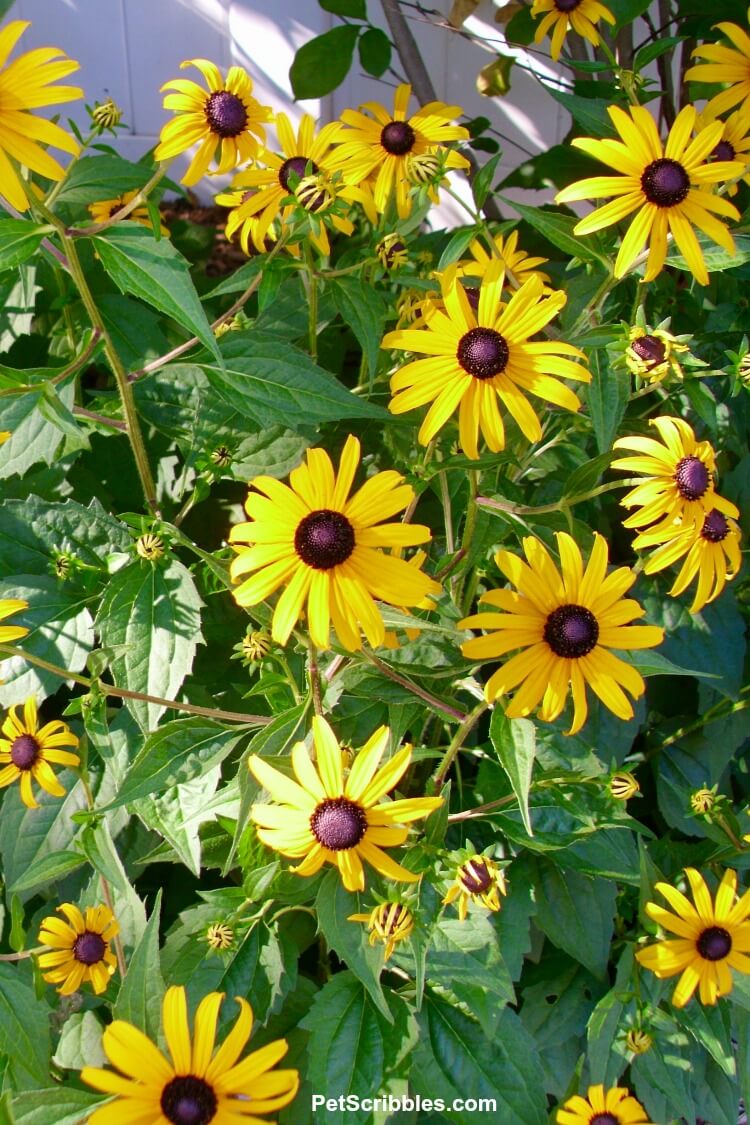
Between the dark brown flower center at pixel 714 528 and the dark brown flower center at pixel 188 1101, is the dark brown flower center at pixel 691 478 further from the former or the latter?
the dark brown flower center at pixel 188 1101

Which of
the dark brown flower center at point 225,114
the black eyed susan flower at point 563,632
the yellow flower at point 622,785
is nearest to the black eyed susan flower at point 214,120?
the dark brown flower center at point 225,114

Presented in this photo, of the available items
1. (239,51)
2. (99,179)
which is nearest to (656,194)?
(99,179)

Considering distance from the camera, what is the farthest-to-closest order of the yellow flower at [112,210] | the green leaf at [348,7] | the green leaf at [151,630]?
the green leaf at [348,7], the yellow flower at [112,210], the green leaf at [151,630]

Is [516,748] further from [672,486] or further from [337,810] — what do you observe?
[672,486]

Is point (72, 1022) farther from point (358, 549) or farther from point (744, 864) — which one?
point (744, 864)

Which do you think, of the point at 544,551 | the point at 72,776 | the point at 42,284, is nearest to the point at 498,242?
the point at 544,551
